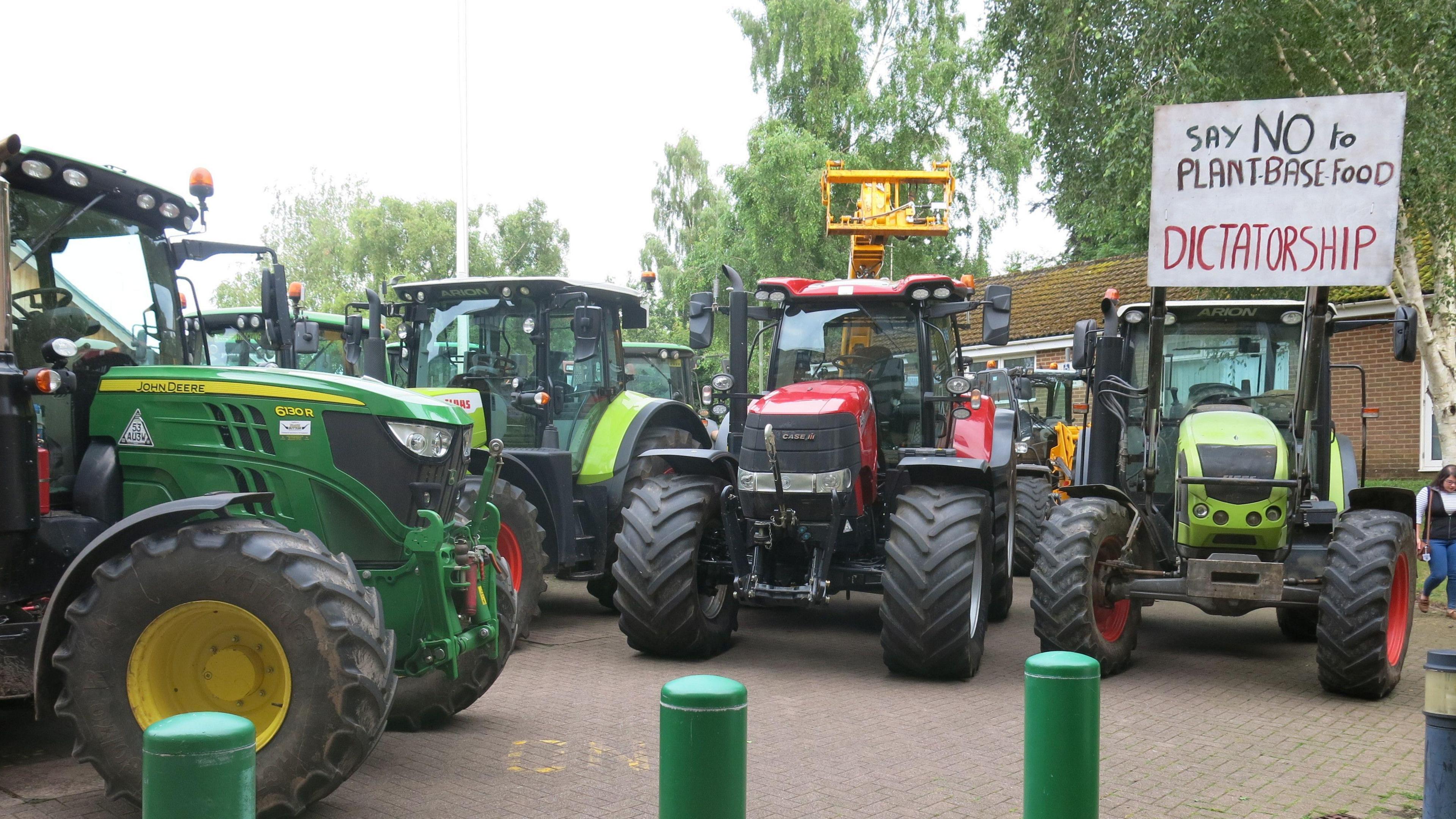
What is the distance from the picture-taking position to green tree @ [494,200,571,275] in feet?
143

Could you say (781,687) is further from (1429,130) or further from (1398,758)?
(1429,130)

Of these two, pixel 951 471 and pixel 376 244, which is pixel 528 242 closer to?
pixel 376 244

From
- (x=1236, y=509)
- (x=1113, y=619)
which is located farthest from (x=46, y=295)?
(x=1236, y=509)

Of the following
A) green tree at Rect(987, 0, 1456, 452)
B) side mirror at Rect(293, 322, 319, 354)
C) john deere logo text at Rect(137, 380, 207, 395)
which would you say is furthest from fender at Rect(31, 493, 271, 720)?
green tree at Rect(987, 0, 1456, 452)

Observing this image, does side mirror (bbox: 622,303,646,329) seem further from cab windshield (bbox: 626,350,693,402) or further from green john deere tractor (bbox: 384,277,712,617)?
cab windshield (bbox: 626,350,693,402)

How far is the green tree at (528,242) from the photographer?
4356 centimetres

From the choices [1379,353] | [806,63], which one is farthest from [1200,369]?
[806,63]

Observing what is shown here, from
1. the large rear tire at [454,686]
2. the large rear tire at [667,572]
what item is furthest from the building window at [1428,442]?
the large rear tire at [454,686]

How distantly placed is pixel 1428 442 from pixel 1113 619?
12.5 m

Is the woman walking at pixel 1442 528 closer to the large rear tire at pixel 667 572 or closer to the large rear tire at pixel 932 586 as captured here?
the large rear tire at pixel 932 586

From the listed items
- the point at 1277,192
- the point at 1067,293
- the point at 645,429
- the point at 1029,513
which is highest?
the point at 1067,293

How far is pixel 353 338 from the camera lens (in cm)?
1048

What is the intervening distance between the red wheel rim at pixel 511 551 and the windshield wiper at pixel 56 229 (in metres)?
3.40

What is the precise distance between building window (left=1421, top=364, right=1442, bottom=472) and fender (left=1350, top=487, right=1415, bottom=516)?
1142cm
